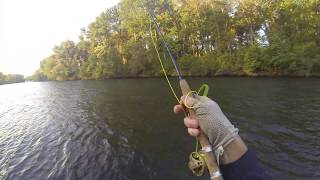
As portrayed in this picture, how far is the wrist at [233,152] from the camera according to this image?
3898 mm

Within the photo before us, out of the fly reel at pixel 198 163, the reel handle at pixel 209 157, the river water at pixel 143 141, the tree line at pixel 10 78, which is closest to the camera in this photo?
the reel handle at pixel 209 157

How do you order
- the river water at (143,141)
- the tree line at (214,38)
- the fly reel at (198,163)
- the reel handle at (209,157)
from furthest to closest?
the tree line at (214,38) → the river water at (143,141) → the fly reel at (198,163) → the reel handle at (209,157)

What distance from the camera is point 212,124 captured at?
3.88m

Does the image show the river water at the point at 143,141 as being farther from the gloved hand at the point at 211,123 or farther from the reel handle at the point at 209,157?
the gloved hand at the point at 211,123

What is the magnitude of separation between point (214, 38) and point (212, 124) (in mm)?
55610

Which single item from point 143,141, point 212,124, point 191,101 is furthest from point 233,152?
point 143,141

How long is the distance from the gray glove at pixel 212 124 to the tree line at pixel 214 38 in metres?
30.1

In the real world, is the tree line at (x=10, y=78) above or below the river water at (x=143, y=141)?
above

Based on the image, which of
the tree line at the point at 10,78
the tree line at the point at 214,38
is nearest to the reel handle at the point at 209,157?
the tree line at the point at 214,38

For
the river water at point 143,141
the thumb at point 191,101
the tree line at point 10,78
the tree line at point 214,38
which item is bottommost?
the river water at point 143,141

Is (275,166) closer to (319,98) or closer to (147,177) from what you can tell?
(147,177)

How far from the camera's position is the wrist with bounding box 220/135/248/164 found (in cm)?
390

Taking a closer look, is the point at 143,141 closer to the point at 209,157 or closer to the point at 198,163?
the point at 198,163

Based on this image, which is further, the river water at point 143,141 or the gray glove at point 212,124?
the river water at point 143,141
